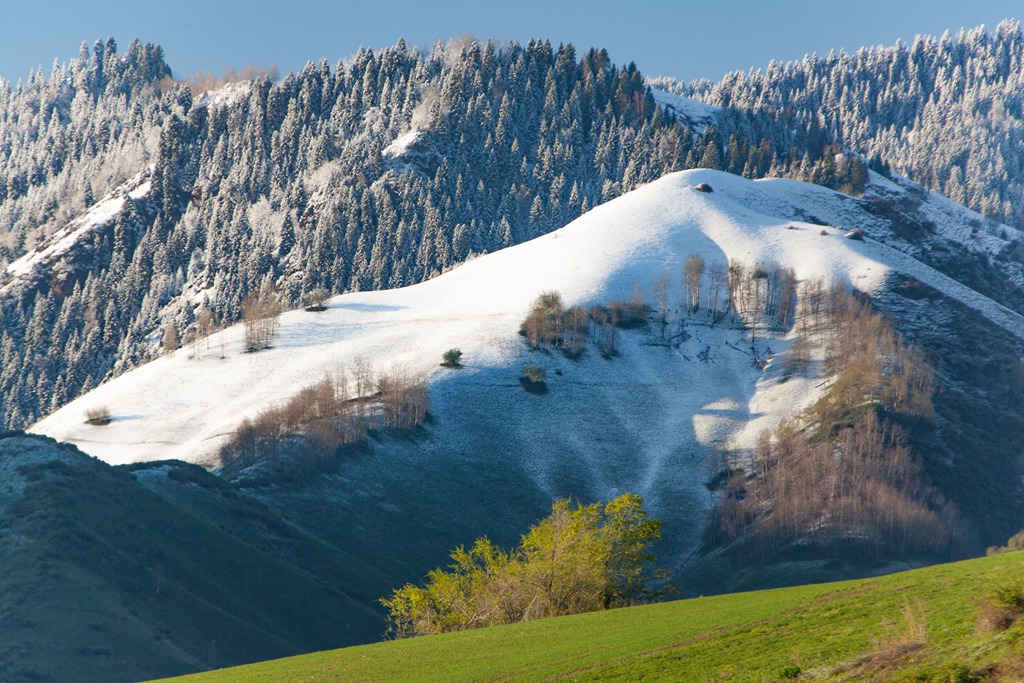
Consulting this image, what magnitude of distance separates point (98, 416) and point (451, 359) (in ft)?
179

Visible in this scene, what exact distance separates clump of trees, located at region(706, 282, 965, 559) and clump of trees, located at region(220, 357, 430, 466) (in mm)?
45618

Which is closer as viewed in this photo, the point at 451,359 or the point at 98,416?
the point at 98,416

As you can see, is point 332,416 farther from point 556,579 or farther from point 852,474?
point 556,579

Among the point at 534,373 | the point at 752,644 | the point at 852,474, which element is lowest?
the point at 852,474

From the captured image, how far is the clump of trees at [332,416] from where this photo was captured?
438ft

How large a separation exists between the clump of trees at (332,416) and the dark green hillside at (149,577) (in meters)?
18.9

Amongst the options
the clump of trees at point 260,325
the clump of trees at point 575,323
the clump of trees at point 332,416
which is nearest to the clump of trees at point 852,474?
the clump of trees at point 575,323

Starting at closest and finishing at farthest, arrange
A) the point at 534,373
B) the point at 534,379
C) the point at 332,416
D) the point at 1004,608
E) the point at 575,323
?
the point at 1004,608 → the point at 332,416 → the point at 534,379 → the point at 534,373 → the point at 575,323

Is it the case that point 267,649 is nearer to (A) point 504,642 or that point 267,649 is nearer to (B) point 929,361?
(A) point 504,642

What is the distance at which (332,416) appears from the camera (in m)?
144

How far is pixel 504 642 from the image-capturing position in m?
42.8

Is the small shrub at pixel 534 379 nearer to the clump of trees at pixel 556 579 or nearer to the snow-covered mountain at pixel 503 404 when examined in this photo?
the snow-covered mountain at pixel 503 404

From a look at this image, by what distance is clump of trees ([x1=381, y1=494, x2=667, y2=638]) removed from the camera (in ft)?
187

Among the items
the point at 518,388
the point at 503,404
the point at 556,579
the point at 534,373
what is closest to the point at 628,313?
the point at 534,373
